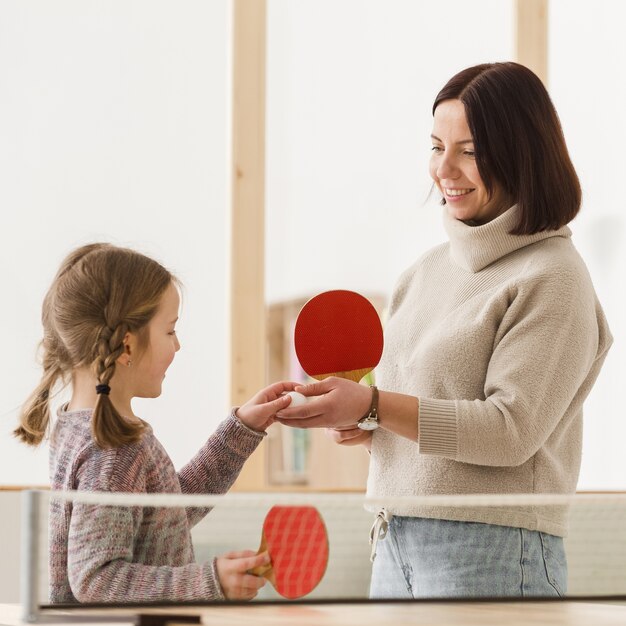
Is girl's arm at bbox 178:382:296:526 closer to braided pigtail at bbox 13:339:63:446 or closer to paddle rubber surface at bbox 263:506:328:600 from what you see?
braided pigtail at bbox 13:339:63:446

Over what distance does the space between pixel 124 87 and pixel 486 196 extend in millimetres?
2312

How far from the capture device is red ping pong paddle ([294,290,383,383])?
2.07 meters

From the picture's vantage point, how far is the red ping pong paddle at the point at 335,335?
2.07m

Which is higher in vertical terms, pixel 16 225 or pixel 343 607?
pixel 16 225

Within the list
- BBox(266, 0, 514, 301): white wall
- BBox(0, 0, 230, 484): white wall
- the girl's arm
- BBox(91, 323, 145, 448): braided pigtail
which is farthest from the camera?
BBox(266, 0, 514, 301): white wall

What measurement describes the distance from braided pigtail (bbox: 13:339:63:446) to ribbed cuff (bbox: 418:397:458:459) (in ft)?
2.26

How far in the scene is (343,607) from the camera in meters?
1.52

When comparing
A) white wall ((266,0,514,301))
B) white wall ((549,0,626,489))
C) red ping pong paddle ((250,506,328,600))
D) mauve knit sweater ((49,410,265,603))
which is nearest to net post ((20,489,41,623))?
mauve knit sweater ((49,410,265,603))

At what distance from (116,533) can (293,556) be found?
287 millimetres

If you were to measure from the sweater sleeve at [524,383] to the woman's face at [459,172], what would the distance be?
24cm

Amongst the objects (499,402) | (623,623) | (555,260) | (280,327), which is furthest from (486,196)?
(280,327)

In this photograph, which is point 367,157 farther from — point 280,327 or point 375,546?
point 375,546

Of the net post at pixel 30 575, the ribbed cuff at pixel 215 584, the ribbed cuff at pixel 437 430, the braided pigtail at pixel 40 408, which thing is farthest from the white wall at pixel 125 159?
the net post at pixel 30 575

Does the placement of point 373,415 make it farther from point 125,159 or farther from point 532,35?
point 532,35
